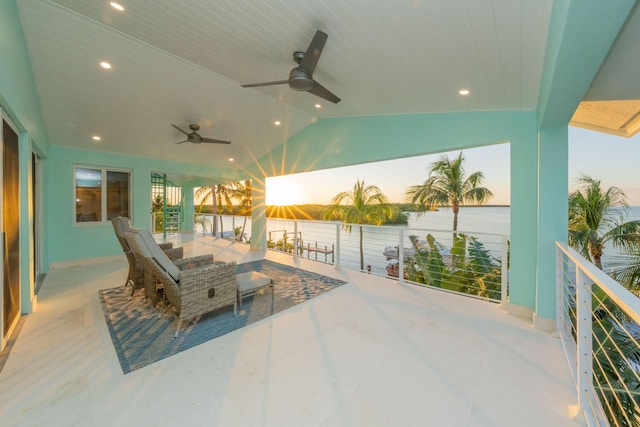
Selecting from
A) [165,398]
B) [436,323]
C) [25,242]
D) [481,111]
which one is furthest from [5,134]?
[481,111]

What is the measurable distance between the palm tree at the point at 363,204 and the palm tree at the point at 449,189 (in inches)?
44.7

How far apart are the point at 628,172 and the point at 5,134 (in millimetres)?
11322

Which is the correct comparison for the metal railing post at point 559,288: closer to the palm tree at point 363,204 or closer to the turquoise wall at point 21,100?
the turquoise wall at point 21,100

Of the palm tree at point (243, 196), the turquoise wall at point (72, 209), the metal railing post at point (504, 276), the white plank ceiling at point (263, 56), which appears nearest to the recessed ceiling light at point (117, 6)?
the white plank ceiling at point (263, 56)

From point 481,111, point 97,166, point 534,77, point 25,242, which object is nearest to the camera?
point 534,77

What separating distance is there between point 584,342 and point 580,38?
1.94 m

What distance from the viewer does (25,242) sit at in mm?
3045

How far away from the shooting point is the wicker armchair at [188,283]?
2.73 m

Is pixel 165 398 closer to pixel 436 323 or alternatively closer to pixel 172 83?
pixel 436 323

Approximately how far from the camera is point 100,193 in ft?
19.7

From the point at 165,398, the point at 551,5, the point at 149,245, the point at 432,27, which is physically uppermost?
the point at 432,27

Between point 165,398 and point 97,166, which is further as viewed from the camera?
point 97,166

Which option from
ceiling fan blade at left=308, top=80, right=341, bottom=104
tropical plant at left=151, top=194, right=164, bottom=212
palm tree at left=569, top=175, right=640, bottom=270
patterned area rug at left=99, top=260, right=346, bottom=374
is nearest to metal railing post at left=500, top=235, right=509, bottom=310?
patterned area rug at left=99, top=260, right=346, bottom=374

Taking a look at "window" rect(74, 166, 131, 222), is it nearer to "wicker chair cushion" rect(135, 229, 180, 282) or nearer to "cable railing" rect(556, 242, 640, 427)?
"wicker chair cushion" rect(135, 229, 180, 282)
